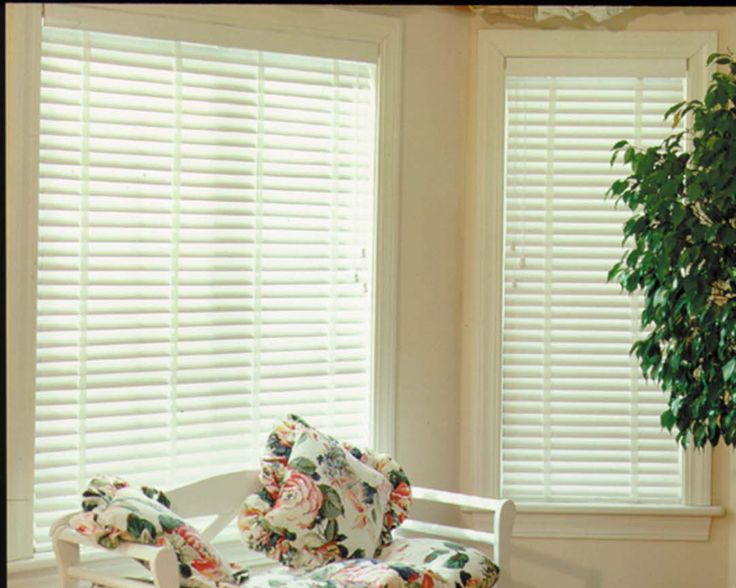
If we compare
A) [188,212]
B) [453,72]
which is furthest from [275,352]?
[453,72]

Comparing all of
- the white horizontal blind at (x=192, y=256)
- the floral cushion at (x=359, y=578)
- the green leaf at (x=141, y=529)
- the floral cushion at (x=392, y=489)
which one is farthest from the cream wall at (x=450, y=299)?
the green leaf at (x=141, y=529)

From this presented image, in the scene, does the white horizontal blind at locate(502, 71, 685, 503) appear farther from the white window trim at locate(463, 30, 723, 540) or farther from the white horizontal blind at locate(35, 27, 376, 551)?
the white horizontal blind at locate(35, 27, 376, 551)

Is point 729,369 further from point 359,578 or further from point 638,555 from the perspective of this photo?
point 359,578

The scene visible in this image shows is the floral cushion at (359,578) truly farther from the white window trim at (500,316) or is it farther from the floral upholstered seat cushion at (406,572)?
the white window trim at (500,316)

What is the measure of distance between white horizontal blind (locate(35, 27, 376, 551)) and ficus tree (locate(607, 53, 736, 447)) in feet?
3.09

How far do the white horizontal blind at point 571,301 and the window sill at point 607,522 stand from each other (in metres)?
0.05

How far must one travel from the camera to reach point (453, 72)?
3.47m

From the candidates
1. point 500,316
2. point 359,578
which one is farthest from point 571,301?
point 359,578

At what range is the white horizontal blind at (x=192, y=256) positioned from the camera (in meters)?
2.72

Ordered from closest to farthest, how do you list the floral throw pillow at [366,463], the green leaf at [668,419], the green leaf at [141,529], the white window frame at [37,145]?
the green leaf at [141,529], the white window frame at [37,145], the floral throw pillow at [366,463], the green leaf at [668,419]

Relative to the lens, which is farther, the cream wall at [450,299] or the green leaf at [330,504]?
the cream wall at [450,299]

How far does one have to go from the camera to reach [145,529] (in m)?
2.22

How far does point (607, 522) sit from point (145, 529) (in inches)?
74.7

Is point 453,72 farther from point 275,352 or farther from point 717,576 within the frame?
point 717,576
